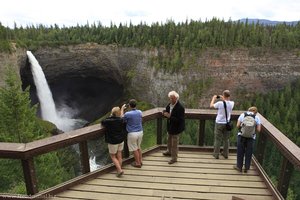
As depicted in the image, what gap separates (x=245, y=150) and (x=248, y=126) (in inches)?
25.9

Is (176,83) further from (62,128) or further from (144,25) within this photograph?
(62,128)

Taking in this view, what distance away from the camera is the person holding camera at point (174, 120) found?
7.16 metres

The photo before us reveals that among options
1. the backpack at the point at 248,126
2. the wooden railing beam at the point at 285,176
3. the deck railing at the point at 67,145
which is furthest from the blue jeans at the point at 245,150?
the wooden railing beam at the point at 285,176

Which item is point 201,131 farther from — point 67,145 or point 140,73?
point 140,73

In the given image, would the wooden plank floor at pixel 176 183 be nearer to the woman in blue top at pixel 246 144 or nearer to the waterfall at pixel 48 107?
the woman in blue top at pixel 246 144

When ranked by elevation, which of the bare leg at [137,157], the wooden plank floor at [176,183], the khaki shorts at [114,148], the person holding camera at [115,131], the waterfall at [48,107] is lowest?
the waterfall at [48,107]

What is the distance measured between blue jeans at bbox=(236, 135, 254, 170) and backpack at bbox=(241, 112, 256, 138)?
0.52 feet

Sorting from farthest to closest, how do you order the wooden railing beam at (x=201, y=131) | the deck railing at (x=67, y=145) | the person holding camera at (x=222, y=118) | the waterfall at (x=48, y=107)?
the waterfall at (x=48, y=107) < the wooden railing beam at (x=201, y=131) < the person holding camera at (x=222, y=118) < the deck railing at (x=67, y=145)

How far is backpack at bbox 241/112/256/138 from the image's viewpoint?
676 centimetres

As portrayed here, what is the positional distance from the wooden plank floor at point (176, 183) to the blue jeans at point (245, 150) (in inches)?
8.9

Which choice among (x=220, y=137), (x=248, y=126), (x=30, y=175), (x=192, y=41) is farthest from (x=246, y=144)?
(x=192, y=41)

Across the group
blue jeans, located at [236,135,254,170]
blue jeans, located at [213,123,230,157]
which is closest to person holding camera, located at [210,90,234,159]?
blue jeans, located at [213,123,230,157]

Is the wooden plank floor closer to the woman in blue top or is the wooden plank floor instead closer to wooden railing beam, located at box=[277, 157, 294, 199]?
the woman in blue top

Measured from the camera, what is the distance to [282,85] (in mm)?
41906
